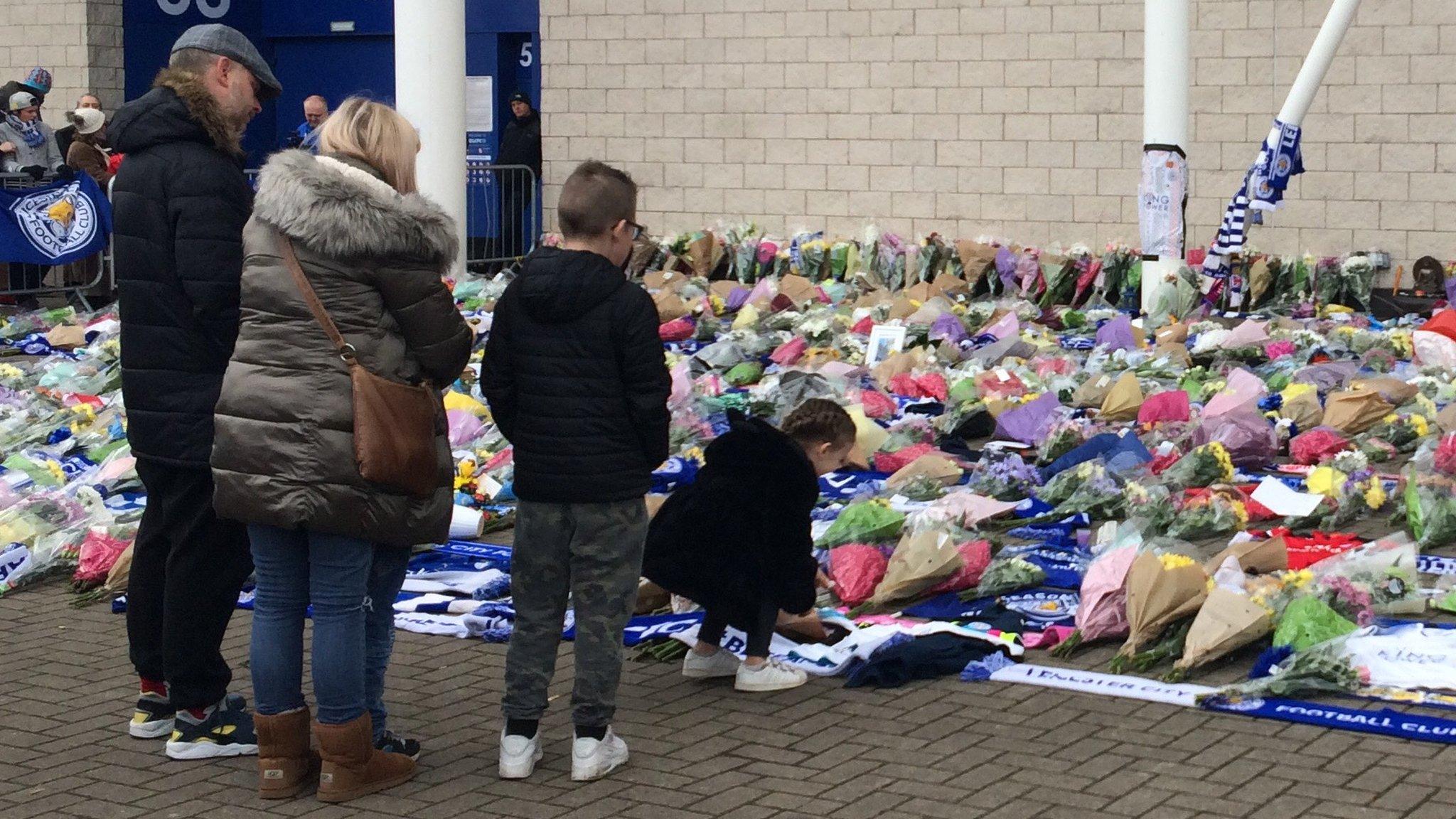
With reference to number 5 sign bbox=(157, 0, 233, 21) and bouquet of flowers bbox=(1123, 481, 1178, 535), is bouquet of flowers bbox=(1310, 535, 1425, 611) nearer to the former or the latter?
bouquet of flowers bbox=(1123, 481, 1178, 535)

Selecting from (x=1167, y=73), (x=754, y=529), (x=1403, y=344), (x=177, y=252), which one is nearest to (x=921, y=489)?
(x=754, y=529)

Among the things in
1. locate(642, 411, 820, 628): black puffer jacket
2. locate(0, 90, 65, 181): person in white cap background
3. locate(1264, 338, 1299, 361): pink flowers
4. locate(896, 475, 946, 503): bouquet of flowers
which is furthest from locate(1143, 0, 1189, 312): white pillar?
locate(0, 90, 65, 181): person in white cap background

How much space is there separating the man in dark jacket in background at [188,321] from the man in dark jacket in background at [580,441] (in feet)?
2.44

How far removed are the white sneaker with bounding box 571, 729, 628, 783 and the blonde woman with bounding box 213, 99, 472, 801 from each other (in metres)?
0.49

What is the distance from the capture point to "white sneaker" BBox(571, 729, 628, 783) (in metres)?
4.60

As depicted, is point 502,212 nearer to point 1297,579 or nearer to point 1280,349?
point 1280,349

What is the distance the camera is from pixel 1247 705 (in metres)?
5.05

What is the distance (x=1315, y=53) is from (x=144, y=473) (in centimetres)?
932

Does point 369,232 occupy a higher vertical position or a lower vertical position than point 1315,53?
lower

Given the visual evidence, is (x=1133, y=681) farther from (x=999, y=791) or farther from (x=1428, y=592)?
(x=1428, y=592)

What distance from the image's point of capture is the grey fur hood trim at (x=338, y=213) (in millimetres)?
4258

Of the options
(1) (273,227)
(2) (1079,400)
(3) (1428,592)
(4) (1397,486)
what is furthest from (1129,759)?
(2) (1079,400)

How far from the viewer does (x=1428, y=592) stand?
20.1 feet

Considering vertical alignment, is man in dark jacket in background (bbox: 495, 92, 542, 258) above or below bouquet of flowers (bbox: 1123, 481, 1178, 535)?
above
